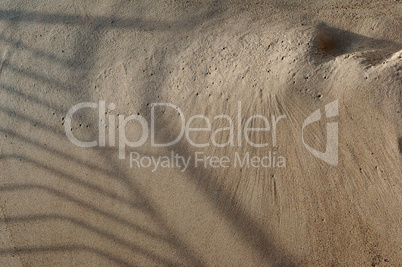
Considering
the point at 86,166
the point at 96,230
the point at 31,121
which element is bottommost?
the point at 96,230

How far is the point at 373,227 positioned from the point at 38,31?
2.52 meters

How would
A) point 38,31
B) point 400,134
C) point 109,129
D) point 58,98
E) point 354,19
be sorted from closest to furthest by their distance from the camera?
point 400,134 → point 354,19 → point 109,129 → point 58,98 → point 38,31

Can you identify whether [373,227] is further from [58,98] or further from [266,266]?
[58,98]

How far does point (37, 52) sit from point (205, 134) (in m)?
1.45

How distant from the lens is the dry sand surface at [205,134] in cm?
174

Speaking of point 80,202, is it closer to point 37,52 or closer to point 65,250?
point 65,250

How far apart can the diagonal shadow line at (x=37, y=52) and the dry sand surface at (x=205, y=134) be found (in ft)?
0.04

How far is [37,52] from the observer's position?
2596 millimetres

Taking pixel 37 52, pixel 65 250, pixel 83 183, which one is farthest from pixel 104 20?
pixel 65 250

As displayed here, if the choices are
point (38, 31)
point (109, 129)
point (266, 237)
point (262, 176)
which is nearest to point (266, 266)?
point (266, 237)

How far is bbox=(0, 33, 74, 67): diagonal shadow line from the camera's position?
8.14 ft

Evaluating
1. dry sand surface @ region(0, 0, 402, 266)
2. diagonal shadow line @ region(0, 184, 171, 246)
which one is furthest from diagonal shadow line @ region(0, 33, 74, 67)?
diagonal shadow line @ region(0, 184, 171, 246)

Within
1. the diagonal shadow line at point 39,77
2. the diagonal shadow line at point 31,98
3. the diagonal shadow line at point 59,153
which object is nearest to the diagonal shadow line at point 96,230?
the diagonal shadow line at point 59,153

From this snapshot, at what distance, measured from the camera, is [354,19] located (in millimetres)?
2066
